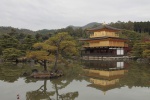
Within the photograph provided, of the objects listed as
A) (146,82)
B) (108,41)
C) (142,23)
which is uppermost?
(142,23)

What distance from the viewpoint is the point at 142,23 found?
287ft

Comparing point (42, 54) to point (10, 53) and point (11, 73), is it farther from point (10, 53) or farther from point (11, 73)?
point (10, 53)

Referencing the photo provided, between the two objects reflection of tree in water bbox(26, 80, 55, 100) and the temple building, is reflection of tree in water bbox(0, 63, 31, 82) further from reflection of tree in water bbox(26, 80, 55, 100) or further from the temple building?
the temple building

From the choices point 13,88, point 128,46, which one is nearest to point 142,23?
point 128,46

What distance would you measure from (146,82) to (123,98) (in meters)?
5.78

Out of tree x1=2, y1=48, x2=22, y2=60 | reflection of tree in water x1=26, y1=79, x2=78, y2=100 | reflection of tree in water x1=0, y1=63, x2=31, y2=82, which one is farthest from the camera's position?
tree x1=2, y1=48, x2=22, y2=60

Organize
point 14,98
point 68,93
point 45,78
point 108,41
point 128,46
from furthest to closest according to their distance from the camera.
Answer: point 128,46 < point 108,41 < point 45,78 < point 68,93 < point 14,98

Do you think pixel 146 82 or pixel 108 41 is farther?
pixel 108 41

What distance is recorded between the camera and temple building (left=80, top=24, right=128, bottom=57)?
4656cm

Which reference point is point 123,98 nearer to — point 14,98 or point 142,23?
point 14,98

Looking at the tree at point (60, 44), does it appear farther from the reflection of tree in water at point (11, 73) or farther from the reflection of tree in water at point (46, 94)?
the reflection of tree in water at point (46, 94)

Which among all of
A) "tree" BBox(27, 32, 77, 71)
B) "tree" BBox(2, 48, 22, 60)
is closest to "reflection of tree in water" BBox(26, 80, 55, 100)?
"tree" BBox(27, 32, 77, 71)

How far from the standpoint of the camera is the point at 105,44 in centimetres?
4678

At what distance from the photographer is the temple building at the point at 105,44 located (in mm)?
46562
